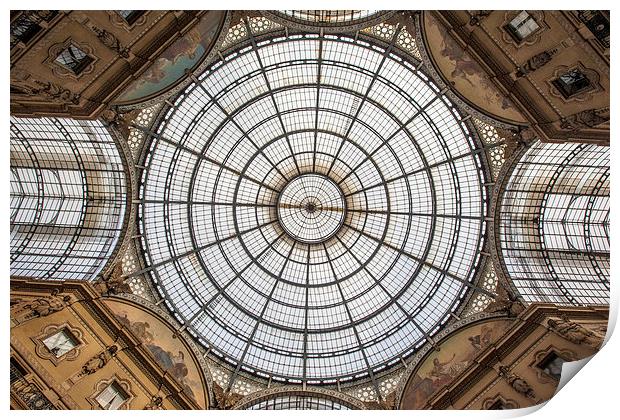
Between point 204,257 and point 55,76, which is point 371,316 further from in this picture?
point 55,76

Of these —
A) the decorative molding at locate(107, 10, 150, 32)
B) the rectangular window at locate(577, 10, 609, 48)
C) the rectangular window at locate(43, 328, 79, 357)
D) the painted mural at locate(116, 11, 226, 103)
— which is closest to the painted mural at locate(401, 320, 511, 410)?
the rectangular window at locate(577, 10, 609, 48)

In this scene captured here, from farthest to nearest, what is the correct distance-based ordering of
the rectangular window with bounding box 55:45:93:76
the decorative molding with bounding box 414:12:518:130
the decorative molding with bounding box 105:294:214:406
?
the decorative molding with bounding box 105:294:214:406 → the decorative molding with bounding box 414:12:518:130 → the rectangular window with bounding box 55:45:93:76

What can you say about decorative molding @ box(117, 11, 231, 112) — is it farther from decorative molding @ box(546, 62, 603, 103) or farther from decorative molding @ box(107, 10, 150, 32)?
decorative molding @ box(546, 62, 603, 103)

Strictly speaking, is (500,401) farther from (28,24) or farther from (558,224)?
(28,24)

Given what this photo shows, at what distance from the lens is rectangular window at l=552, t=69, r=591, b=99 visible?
1326 centimetres

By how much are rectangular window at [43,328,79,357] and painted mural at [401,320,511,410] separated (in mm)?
13675

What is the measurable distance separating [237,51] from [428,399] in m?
16.7

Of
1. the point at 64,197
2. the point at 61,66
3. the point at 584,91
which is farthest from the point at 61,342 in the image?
the point at 584,91

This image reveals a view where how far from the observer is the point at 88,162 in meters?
18.4

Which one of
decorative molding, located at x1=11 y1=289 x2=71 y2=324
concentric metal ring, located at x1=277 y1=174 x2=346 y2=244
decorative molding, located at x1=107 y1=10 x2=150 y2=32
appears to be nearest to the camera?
decorative molding, located at x1=107 y1=10 x2=150 y2=32

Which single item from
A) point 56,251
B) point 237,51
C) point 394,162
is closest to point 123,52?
point 237,51

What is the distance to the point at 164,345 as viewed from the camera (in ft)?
67.2

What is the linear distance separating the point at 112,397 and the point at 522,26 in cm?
1932

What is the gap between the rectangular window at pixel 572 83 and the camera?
13.3 meters
